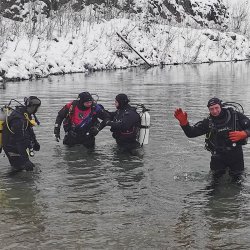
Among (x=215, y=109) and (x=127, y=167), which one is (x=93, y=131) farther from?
(x=215, y=109)

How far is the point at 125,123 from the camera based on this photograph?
868 cm

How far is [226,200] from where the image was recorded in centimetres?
606

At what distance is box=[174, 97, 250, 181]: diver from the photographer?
6.55 meters

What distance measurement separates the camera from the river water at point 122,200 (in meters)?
4.84

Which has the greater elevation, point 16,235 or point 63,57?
point 63,57

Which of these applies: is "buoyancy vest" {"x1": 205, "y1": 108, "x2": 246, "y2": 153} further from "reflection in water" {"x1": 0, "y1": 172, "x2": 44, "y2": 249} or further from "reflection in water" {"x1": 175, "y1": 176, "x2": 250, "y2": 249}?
"reflection in water" {"x1": 0, "y1": 172, "x2": 44, "y2": 249}

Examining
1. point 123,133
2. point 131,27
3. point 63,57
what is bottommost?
point 123,133

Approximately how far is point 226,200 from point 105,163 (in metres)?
2.65

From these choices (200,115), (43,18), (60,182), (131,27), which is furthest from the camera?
(131,27)

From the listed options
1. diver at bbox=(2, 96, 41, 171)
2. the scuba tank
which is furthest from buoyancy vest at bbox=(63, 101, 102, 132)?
diver at bbox=(2, 96, 41, 171)

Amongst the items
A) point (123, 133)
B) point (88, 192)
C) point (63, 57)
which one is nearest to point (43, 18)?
point (63, 57)

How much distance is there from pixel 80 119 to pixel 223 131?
3.19 m

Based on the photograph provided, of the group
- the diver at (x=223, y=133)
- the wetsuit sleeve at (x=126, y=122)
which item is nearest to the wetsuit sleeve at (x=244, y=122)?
the diver at (x=223, y=133)

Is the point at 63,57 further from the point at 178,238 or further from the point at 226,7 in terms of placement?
the point at 226,7
